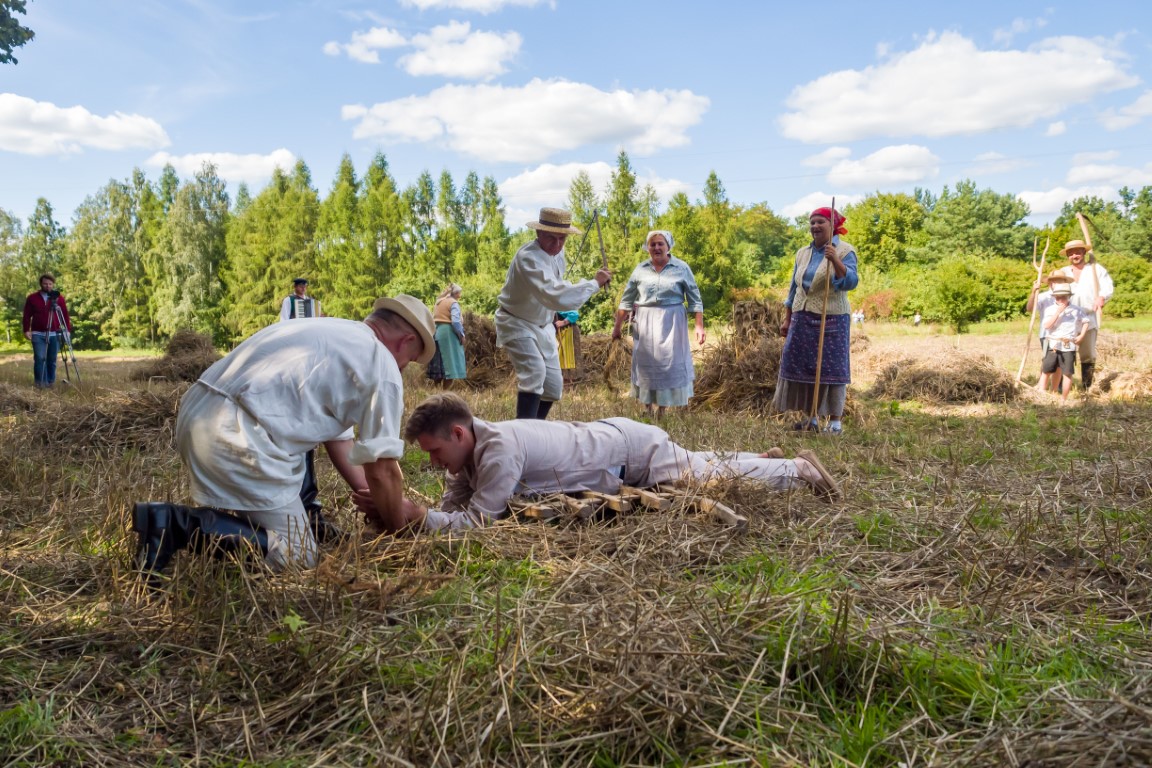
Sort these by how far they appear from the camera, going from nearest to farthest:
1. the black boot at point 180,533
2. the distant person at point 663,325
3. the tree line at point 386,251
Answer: the black boot at point 180,533, the distant person at point 663,325, the tree line at point 386,251

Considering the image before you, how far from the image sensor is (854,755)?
1632 mm

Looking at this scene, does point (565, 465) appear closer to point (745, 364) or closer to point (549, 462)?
point (549, 462)

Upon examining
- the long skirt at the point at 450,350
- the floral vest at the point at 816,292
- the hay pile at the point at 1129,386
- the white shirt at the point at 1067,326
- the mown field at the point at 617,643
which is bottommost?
the mown field at the point at 617,643

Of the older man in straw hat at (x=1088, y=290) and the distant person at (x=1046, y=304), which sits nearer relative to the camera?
the older man in straw hat at (x=1088, y=290)

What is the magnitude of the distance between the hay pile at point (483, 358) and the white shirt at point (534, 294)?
6375mm

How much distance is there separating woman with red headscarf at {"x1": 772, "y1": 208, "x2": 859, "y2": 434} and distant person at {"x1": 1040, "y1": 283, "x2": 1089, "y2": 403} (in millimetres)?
3316

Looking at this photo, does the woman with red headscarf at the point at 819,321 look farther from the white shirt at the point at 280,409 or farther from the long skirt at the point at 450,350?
the long skirt at the point at 450,350

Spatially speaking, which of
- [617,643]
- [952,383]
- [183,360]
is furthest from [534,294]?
[183,360]

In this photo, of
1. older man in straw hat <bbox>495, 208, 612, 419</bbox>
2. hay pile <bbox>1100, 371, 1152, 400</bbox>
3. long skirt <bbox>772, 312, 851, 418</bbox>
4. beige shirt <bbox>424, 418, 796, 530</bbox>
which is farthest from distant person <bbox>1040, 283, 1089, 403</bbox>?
beige shirt <bbox>424, 418, 796, 530</bbox>

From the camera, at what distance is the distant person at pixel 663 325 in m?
7.07

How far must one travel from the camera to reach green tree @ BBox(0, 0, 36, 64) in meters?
9.77

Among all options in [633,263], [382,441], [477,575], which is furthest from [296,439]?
[633,263]

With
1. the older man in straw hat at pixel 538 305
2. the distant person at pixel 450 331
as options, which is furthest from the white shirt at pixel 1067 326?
the distant person at pixel 450 331

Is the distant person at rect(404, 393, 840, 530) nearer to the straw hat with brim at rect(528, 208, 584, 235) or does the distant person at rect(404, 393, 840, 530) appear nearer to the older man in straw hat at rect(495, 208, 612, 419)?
the older man in straw hat at rect(495, 208, 612, 419)
